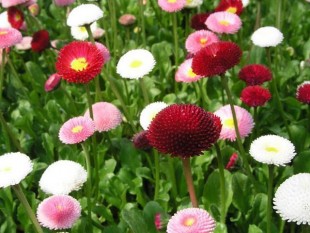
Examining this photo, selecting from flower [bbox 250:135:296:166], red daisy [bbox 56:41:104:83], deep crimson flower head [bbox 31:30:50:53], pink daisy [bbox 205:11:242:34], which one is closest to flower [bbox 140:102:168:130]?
red daisy [bbox 56:41:104:83]

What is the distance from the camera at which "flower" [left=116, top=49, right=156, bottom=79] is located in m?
2.08

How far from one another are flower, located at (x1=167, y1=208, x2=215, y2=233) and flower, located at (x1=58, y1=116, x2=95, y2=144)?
1.73 ft

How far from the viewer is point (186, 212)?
133 cm

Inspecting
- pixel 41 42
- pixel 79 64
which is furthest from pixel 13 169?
pixel 41 42

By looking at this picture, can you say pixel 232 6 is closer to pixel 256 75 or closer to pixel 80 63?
pixel 256 75

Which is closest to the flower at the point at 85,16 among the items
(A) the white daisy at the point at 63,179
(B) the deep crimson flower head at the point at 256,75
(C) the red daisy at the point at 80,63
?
(C) the red daisy at the point at 80,63

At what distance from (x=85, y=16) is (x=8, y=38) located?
0.32m

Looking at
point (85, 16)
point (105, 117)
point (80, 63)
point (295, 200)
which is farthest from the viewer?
point (85, 16)

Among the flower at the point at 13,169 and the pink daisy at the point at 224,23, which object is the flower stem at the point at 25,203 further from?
the pink daisy at the point at 224,23

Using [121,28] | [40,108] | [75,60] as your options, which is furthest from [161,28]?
[75,60]

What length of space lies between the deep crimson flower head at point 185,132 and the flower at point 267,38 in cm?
91

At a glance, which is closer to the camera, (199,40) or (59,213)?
(59,213)

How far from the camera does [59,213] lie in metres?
1.54

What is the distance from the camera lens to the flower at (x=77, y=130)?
5.76ft
